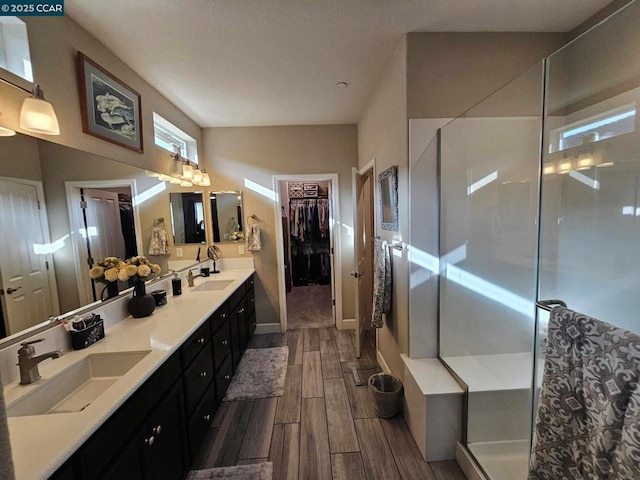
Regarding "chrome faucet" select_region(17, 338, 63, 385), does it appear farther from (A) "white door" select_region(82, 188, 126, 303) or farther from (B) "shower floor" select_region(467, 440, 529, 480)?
(B) "shower floor" select_region(467, 440, 529, 480)

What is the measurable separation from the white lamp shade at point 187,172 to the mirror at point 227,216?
57 cm

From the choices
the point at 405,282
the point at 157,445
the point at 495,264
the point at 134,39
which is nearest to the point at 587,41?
the point at 495,264

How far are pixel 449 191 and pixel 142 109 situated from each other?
8.36 feet

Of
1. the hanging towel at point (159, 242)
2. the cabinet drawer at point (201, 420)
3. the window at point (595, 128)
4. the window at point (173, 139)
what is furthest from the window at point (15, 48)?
the window at point (595, 128)

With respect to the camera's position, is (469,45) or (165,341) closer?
(165,341)

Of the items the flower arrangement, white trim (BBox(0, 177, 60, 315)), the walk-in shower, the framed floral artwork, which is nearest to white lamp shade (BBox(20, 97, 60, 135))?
white trim (BBox(0, 177, 60, 315))

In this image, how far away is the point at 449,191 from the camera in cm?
189

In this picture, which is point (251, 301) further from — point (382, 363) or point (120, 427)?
point (120, 427)

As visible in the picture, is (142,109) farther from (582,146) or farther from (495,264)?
(582,146)

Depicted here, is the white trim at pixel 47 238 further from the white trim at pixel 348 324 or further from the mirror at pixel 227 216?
the white trim at pixel 348 324

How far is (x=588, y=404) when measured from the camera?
2.91 ft

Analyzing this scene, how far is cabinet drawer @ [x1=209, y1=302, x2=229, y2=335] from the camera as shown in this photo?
2.11m

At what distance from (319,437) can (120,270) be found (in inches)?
70.6

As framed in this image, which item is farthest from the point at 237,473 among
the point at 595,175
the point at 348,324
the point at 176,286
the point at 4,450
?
the point at 595,175
